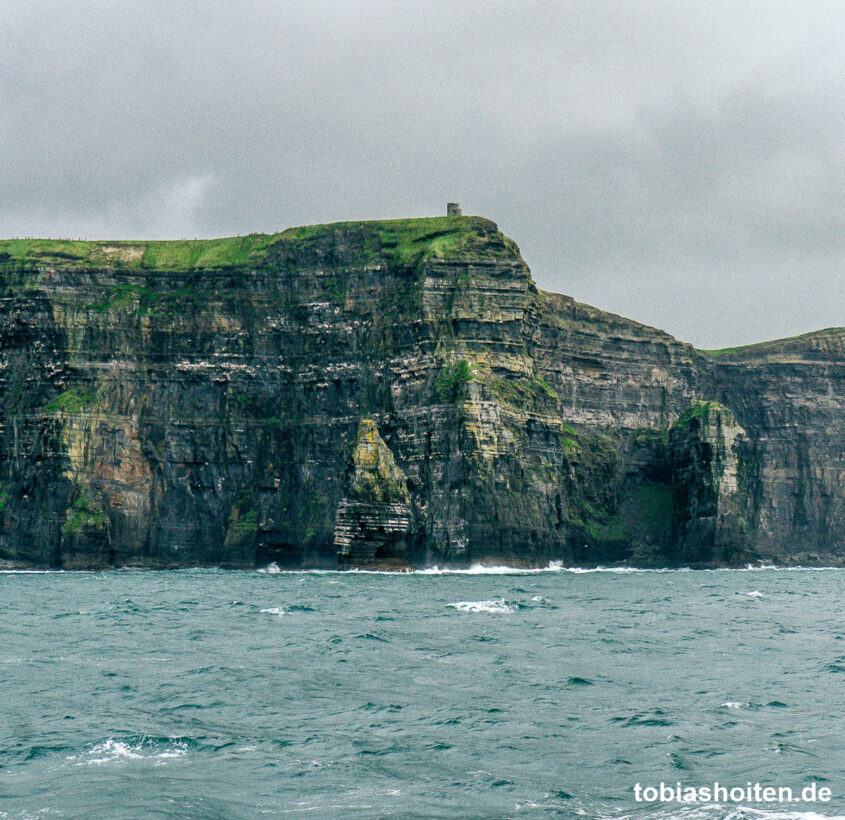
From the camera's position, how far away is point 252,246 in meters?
160

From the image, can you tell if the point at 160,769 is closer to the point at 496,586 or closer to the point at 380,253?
the point at 496,586

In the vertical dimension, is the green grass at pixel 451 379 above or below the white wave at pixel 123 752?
above

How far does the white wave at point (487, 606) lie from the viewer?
5959 cm

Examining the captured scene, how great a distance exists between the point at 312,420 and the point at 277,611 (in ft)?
297

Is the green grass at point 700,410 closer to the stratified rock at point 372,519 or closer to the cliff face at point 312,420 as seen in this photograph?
the cliff face at point 312,420

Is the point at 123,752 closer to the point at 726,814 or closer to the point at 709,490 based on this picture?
the point at 726,814

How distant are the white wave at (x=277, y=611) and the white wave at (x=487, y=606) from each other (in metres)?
9.05

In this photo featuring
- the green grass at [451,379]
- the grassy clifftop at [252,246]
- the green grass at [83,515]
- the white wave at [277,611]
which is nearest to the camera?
the white wave at [277,611]

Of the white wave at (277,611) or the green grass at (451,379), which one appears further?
the green grass at (451,379)

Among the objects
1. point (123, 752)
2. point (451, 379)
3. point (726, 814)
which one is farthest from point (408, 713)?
point (451, 379)

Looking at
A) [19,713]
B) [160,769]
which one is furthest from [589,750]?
[19,713]

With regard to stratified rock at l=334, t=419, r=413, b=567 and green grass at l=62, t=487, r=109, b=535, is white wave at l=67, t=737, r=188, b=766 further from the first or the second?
green grass at l=62, t=487, r=109, b=535

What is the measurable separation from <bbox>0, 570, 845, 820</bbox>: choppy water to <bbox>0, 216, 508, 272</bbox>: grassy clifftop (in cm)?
9566

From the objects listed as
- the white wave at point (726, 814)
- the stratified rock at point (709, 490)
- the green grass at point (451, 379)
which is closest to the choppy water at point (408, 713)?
the white wave at point (726, 814)
